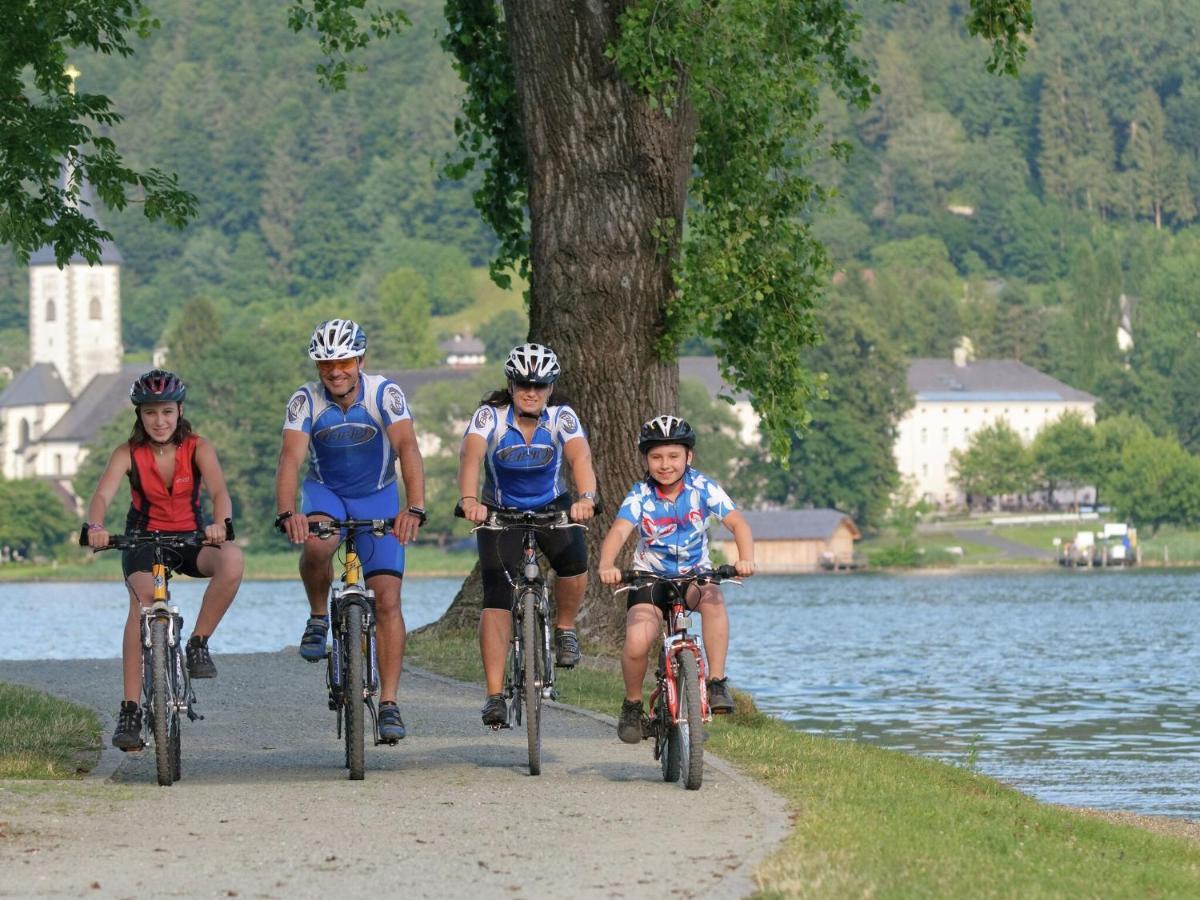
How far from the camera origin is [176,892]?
861 centimetres

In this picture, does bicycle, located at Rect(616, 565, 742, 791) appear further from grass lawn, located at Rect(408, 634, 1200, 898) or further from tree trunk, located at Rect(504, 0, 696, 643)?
tree trunk, located at Rect(504, 0, 696, 643)

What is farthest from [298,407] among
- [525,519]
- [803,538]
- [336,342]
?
[803,538]

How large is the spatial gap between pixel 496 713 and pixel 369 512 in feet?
3.55

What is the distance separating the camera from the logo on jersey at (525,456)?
38.1ft

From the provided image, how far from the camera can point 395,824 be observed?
33.1ft

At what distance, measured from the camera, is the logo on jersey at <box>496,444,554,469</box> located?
11609 millimetres

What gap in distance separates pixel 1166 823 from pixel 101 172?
8.60 m

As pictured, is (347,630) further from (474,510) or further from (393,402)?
(393,402)

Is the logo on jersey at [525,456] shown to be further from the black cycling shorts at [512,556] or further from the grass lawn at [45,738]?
the grass lawn at [45,738]

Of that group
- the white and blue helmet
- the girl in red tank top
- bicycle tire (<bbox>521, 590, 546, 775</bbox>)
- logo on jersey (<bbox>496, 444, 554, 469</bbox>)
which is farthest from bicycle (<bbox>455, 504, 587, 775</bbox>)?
the girl in red tank top

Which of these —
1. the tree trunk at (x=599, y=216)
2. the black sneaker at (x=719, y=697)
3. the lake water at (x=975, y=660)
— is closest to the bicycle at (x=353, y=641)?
the black sneaker at (x=719, y=697)

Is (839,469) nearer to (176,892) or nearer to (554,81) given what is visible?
(554,81)

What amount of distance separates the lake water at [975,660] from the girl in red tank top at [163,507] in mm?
6089

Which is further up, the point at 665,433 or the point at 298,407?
the point at 298,407
